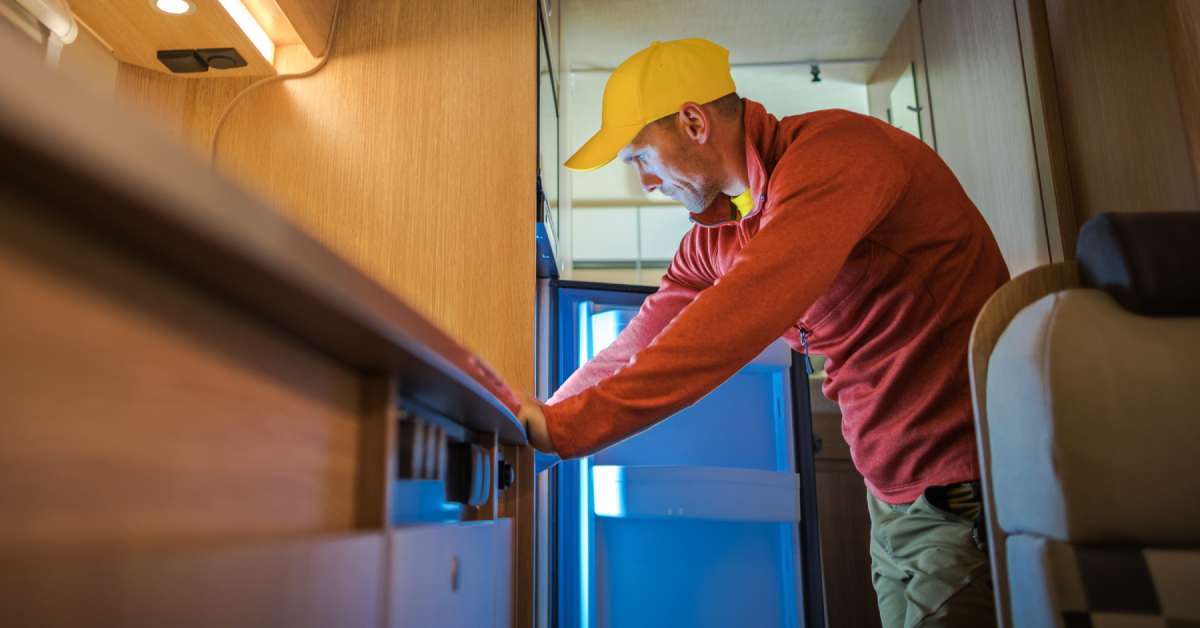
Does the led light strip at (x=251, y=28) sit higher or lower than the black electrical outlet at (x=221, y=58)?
higher

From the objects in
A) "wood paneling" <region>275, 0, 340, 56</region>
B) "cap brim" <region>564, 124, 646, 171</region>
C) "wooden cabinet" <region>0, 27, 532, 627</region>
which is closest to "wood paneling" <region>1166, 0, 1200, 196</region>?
"cap brim" <region>564, 124, 646, 171</region>

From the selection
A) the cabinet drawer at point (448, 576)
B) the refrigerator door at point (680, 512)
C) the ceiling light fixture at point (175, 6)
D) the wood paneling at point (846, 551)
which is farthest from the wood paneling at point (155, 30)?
the wood paneling at point (846, 551)

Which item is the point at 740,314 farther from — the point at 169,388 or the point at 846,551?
the point at 846,551

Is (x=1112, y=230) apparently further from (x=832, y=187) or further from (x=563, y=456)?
(x=563, y=456)

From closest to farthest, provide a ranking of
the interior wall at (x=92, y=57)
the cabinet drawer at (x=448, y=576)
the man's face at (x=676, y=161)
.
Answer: the cabinet drawer at (x=448, y=576)
the man's face at (x=676, y=161)
the interior wall at (x=92, y=57)

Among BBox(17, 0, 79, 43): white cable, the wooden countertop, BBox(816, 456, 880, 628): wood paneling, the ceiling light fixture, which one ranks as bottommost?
BBox(816, 456, 880, 628): wood paneling

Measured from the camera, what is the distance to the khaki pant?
0.97 meters

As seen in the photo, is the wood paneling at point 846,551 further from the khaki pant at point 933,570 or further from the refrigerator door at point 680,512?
the khaki pant at point 933,570

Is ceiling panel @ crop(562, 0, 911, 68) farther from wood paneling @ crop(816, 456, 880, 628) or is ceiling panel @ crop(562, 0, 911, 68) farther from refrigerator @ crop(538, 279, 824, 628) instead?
wood paneling @ crop(816, 456, 880, 628)

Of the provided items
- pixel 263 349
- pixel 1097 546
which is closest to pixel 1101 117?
pixel 1097 546

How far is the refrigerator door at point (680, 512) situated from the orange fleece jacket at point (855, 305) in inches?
26.0

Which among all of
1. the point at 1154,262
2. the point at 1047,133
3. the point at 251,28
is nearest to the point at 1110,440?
the point at 1154,262

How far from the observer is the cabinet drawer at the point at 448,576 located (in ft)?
1.79

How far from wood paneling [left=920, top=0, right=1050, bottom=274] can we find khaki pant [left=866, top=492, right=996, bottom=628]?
3.03 ft
